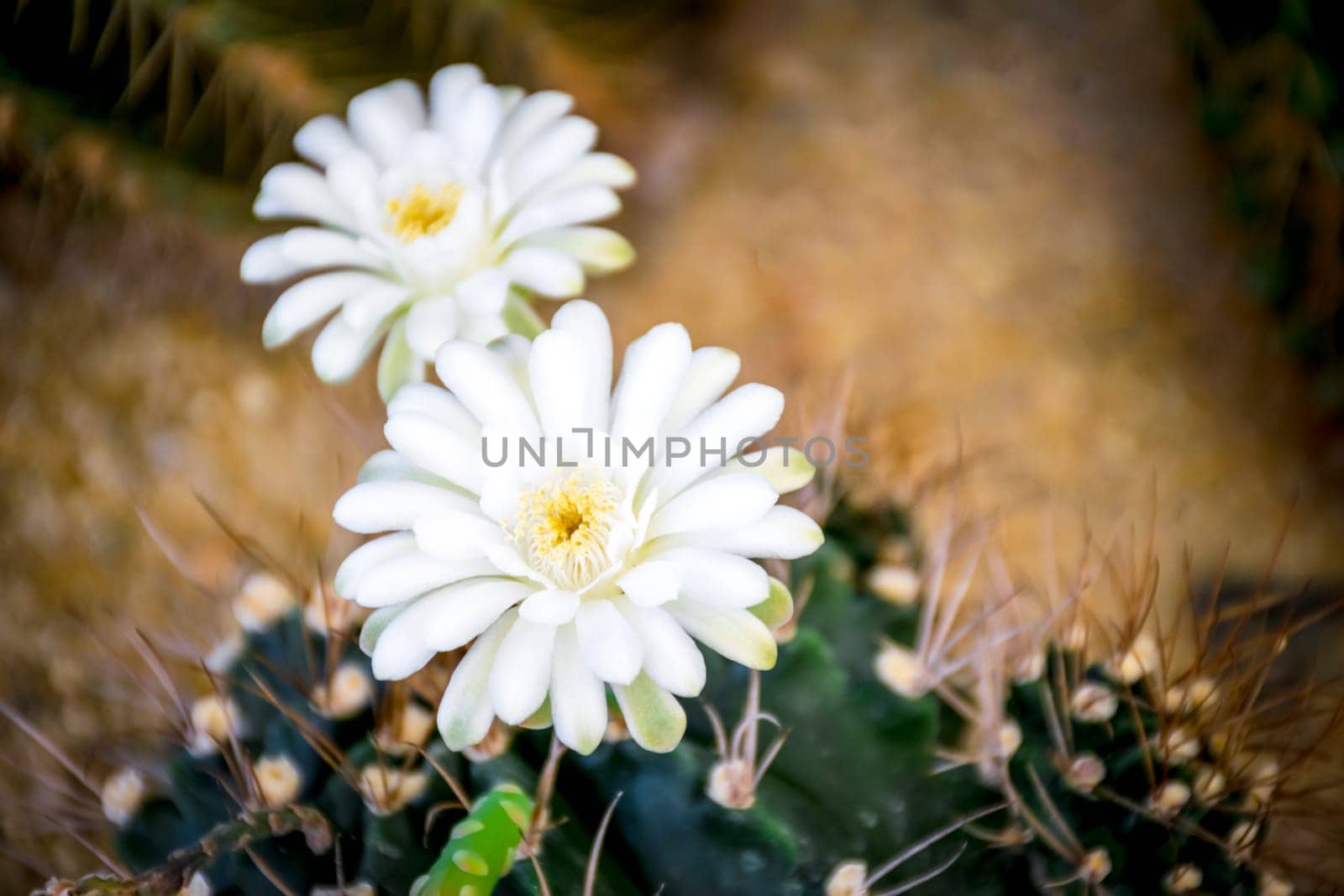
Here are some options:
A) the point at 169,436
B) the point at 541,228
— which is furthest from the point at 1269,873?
the point at 169,436

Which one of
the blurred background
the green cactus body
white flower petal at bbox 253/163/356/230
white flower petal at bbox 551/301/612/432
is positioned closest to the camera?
the green cactus body

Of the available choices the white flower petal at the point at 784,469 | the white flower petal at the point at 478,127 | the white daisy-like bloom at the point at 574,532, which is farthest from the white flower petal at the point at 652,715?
the white flower petal at the point at 478,127

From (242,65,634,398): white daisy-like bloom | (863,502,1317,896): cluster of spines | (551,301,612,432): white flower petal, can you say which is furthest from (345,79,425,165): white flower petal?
(863,502,1317,896): cluster of spines

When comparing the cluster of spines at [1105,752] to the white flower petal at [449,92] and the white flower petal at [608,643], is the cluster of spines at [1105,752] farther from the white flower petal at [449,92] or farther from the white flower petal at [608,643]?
the white flower petal at [449,92]

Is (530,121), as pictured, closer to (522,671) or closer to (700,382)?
(700,382)

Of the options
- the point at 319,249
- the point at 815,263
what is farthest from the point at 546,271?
the point at 815,263

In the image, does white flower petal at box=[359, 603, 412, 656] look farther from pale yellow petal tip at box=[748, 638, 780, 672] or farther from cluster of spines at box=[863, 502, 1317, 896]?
cluster of spines at box=[863, 502, 1317, 896]
